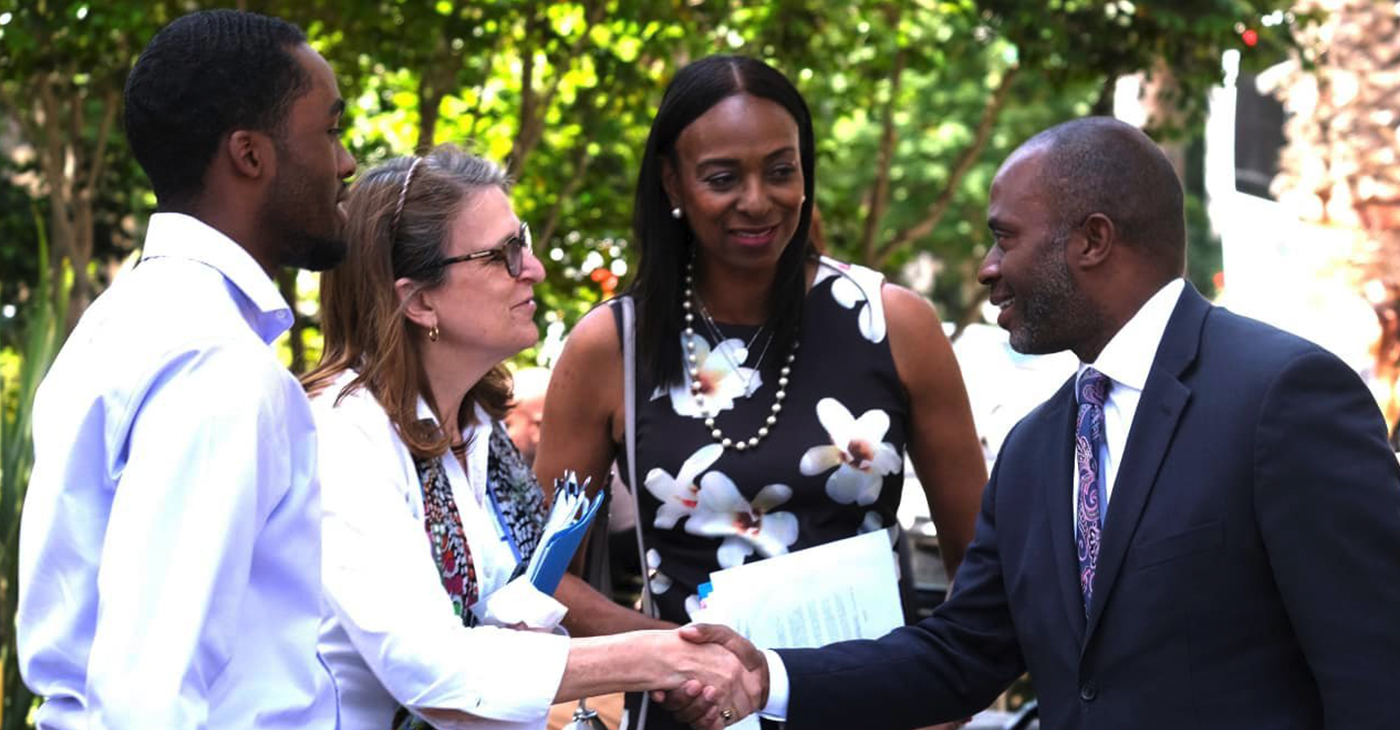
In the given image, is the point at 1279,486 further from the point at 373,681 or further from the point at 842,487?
the point at 373,681

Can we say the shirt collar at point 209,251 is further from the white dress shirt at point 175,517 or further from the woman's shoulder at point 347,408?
the woman's shoulder at point 347,408

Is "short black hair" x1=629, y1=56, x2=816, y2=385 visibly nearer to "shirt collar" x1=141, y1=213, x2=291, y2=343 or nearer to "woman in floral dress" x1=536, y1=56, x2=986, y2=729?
"woman in floral dress" x1=536, y1=56, x2=986, y2=729

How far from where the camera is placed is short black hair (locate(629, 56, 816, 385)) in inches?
169

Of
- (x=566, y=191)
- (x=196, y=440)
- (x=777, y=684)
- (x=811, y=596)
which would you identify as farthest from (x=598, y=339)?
(x=566, y=191)

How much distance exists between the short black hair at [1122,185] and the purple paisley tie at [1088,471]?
265 mm

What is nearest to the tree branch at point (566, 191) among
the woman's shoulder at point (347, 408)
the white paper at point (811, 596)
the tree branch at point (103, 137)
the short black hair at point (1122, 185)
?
the tree branch at point (103, 137)

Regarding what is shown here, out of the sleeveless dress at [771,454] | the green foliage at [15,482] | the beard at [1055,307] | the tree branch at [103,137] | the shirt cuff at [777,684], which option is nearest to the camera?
the beard at [1055,307]

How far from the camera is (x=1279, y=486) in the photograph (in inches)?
123

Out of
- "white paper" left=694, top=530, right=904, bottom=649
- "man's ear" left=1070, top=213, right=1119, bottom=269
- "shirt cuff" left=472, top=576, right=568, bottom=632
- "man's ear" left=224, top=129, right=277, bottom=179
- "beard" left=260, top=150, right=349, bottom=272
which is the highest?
"man's ear" left=224, top=129, right=277, bottom=179

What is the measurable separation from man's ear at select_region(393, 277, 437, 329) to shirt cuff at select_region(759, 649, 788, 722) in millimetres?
967

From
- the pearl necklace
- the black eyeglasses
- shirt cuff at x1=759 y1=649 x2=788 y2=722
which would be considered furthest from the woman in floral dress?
the black eyeglasses

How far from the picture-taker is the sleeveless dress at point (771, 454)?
4137mm

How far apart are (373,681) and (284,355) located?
1094 centimetres

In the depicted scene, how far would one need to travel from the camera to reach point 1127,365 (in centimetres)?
350
